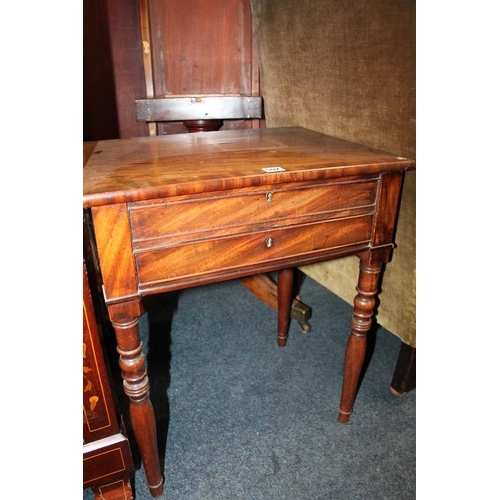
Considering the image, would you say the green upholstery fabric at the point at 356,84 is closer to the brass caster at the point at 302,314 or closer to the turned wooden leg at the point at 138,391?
the brass caster at the point at 302,314

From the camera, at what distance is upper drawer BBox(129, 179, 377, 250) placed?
76cm

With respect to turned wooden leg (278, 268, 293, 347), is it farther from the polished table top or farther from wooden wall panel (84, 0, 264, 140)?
wooden wall panel (84, 0, 264, 140)

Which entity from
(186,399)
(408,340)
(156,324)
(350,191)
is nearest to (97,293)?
(186,399)

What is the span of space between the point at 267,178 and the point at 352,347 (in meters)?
0.54

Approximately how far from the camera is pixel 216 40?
66.5 inches

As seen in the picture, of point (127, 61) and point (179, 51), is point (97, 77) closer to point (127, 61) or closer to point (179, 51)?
point (127, 61)

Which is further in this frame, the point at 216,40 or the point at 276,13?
the point at 216,40

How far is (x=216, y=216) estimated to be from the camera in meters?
0.81

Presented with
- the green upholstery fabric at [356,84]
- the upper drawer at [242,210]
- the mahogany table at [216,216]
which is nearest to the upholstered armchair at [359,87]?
the green upholstery fabric at [356,84]

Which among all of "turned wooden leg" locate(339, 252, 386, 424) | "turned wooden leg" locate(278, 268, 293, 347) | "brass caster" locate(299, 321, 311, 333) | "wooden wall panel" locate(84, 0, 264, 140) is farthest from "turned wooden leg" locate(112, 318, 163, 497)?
"wooden wall panel" locate(84, 0, 264, 140)

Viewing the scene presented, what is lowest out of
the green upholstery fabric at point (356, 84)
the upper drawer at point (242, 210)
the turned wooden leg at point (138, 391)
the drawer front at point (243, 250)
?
the turned wooden leg at point (138, 391)

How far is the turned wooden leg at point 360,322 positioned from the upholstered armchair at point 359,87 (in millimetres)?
134

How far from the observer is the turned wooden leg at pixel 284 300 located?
4.87 ft
